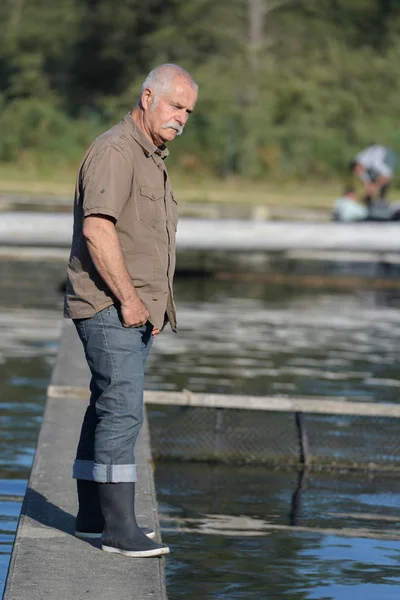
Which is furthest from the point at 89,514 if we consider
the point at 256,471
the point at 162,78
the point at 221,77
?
the point at 221,77

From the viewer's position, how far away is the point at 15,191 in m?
33.9

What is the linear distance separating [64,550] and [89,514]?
238 mm

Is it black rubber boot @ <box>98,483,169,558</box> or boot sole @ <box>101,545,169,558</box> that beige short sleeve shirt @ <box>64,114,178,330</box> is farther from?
boot sole @ <box>101,545,169,558</box>

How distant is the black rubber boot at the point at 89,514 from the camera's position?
5480mm

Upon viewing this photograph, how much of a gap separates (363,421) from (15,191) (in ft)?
86.5

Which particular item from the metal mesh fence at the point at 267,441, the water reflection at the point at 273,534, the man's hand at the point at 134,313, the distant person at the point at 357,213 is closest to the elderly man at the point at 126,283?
the man's hand at the point at 134,313

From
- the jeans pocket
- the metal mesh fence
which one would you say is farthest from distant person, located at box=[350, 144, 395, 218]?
the jeans pocket

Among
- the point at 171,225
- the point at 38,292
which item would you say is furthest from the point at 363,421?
the point at 38,292

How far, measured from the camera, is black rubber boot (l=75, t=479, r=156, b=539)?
18.0ft

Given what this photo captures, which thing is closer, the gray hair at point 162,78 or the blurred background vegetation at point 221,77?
the gray hair at point 162,78

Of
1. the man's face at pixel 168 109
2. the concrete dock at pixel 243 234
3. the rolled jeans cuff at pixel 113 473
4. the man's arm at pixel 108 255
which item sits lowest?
the rolled jeans cuff at pixel 113 473

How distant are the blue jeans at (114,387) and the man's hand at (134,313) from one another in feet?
0.17

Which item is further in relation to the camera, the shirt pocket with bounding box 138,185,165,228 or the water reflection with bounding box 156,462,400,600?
the water reflection with bounding box 156,462,400,600

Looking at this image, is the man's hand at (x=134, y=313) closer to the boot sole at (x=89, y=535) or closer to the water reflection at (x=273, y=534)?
the boot sole at (x=89, y=535)
